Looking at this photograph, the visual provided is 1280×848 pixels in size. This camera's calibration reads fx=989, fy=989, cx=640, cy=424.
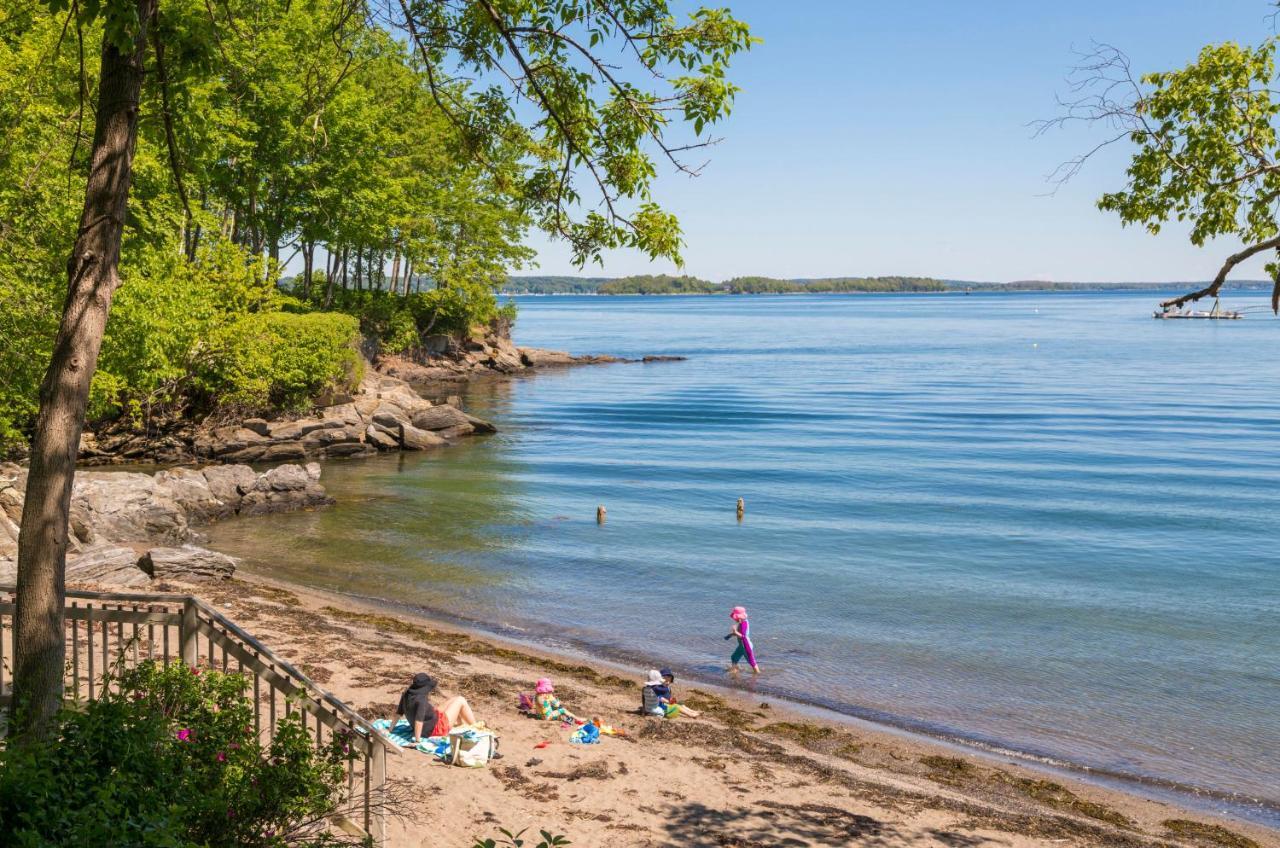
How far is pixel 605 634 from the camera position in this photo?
66.4ft

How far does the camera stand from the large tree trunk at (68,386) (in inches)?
269

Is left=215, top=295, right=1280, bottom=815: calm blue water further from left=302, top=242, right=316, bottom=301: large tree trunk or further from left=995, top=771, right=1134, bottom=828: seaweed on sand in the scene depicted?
left=302, top=242, right=316, bottom=301: large tree trunk

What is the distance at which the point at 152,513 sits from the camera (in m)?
24.5

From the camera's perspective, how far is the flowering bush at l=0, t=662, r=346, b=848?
213 inches

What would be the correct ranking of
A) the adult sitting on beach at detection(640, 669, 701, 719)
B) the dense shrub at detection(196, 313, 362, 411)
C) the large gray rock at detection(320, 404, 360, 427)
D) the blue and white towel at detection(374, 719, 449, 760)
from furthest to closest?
the large gray rock at detection(320, 404, 360, 427) < the dense shrub at detection(196, 313, 362, 411) < the adult sitting on beach at detection(640, 669, 701, 719) < the blue and white towel at detection(374, 719, 449, 760)

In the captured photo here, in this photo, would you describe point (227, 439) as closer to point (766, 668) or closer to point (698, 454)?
point (698, 454)

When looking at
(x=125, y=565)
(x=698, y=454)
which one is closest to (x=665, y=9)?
(x=125, y=565)

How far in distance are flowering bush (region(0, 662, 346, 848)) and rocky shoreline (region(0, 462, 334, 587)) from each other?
8.42m

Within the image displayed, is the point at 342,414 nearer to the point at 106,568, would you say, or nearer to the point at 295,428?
the point at 295,428

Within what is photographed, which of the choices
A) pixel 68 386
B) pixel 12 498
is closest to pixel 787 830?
pixel 68 386

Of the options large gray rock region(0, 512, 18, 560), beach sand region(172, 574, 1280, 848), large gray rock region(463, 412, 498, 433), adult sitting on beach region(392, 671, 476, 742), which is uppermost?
large gray rock region(0, 512, 18, 560)

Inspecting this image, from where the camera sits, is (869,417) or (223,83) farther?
(869,417)

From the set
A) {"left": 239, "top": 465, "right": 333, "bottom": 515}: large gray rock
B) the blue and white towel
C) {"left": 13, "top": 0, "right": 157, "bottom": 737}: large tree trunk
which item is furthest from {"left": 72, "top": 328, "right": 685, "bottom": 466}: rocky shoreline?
{"left": 13, "top": 0, "right": 157, "bottom": 737}: large tree trunk

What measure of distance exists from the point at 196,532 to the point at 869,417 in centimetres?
3912
